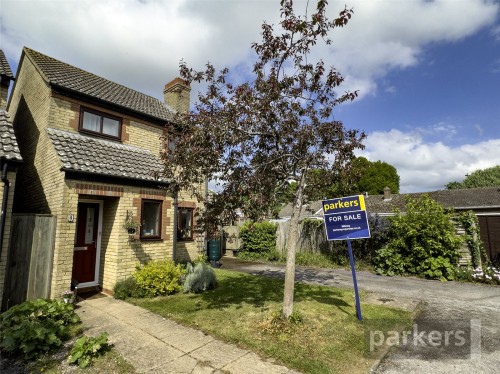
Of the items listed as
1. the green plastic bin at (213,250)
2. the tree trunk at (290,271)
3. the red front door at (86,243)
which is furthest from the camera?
the green plastic bin at (213,250)

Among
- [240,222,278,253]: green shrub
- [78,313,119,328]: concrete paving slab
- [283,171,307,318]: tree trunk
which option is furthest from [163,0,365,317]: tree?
[240,222,278,253]: green shrub

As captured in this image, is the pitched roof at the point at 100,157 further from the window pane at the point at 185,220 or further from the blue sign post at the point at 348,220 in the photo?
the blue sign post at the point at 348,220

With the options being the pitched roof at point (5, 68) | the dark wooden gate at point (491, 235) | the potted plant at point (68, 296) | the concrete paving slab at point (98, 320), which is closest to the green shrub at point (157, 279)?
the concrete paving slab at point (98, 320)

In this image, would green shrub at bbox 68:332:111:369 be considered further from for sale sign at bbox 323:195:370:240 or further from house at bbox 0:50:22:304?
for sale sign at bbox 323:195:370:240

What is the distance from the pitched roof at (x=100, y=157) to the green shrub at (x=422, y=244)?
9.42 meters

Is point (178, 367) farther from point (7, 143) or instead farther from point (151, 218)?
point (7, 143)

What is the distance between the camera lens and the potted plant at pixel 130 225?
859cm

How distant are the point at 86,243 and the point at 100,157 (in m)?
2.65

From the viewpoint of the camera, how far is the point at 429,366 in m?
4.28

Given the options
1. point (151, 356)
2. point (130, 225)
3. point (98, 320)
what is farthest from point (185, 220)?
point (151, 356)

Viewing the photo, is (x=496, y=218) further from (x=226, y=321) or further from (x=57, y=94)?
(x=57, y=94)

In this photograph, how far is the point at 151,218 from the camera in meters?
9.84

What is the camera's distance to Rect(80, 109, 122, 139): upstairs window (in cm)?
945

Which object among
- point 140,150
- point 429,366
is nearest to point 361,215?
point 429,366
